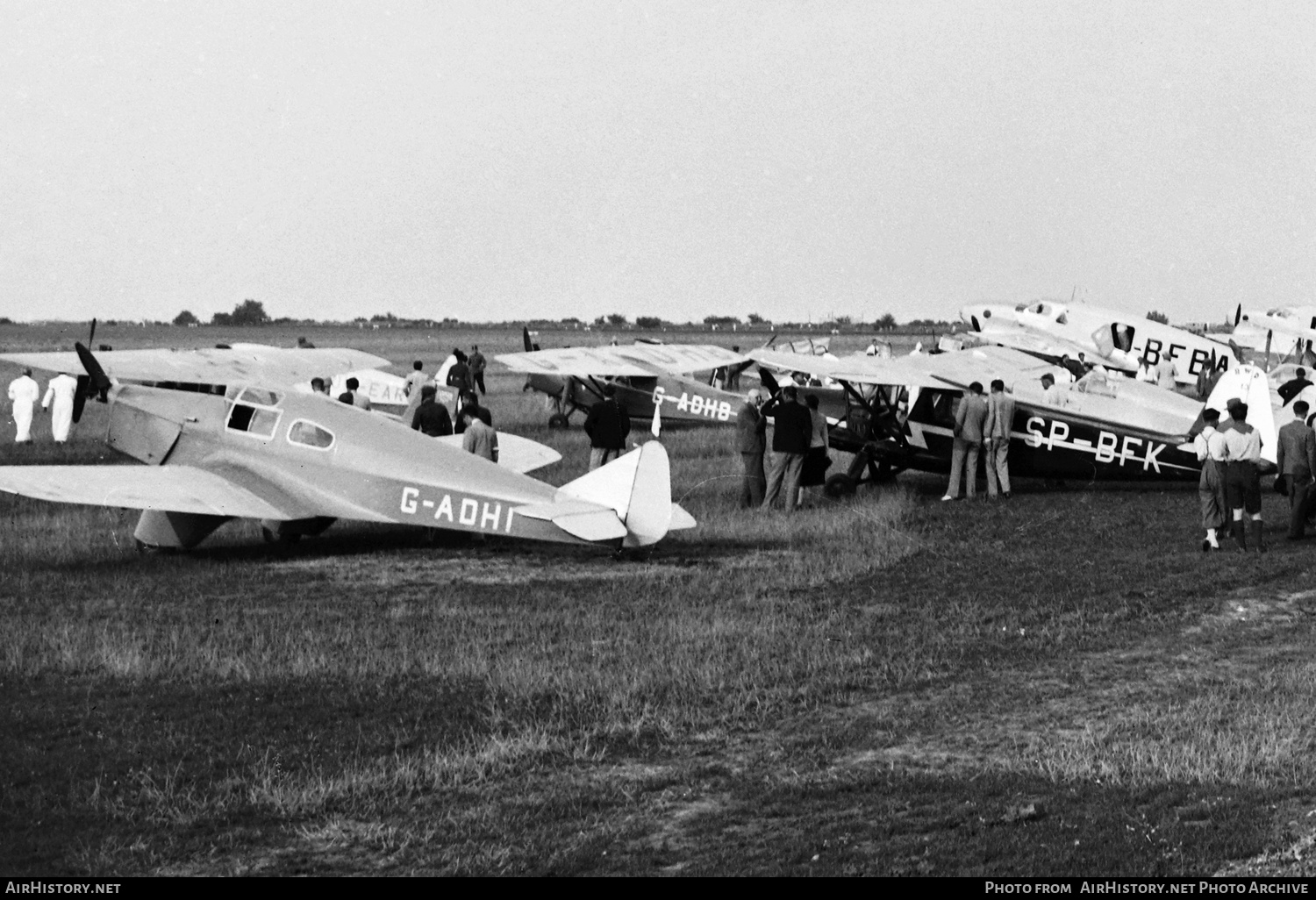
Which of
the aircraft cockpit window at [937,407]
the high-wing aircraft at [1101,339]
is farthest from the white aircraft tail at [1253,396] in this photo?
the high-wing aircraft at [1101,339]

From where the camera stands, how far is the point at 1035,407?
19594mm

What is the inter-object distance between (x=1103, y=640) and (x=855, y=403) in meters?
10.8

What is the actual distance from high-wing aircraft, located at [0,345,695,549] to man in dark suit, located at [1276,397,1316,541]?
6.36 metres

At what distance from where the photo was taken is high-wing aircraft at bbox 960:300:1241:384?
1323 inches

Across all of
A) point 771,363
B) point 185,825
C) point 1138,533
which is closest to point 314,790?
point 185,825

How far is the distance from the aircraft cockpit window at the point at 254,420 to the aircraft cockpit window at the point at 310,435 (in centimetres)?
23

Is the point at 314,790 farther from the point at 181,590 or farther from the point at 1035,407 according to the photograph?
the point at 1035,407

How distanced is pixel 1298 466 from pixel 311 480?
9903mm

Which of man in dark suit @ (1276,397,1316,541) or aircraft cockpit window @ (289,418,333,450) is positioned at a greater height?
man in dark suit @ (1276,397,1316,541)

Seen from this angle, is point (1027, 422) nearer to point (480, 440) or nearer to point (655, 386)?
point (480, 440)

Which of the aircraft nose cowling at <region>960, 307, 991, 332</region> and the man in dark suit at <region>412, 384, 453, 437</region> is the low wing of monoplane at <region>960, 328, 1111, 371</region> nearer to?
the aircraft nose cowling at <region>960, 307, 991, 332</region>

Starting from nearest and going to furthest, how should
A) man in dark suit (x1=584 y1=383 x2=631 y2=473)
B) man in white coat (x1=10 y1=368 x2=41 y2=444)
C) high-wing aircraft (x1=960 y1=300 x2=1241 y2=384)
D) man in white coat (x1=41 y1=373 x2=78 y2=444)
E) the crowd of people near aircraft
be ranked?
the crowd of people near aircraft → man in dark suit (x1=584 y1=383 x2=631 y2=473) → man in white coat (x1=10 y1=368 x2=41 y2=444) → man in white coat (x1=41 y1=373 x2=78 y2=444) → high-wing aircraft (x1=960 y1=300 x2=1241 y2=384)

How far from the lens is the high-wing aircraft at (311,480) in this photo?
13609 mm

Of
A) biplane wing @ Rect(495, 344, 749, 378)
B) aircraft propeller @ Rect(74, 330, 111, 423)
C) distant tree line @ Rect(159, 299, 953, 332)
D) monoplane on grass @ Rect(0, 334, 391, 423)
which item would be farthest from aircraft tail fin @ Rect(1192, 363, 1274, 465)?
distant tree line @ Rect(159, 299, 953, 332)
